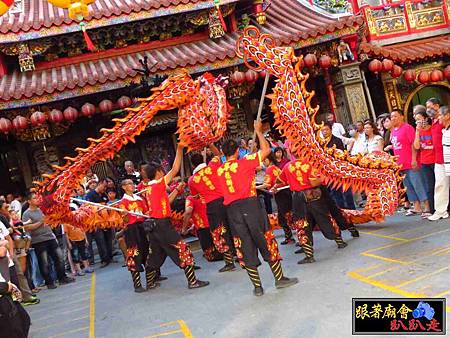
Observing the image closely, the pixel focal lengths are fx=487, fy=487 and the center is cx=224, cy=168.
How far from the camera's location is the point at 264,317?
4.20 metres

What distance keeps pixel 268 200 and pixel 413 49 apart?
573cm

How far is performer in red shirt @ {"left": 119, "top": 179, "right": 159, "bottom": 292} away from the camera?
Answer: 6172mm

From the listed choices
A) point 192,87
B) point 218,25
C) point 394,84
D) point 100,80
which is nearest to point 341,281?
point 192,87

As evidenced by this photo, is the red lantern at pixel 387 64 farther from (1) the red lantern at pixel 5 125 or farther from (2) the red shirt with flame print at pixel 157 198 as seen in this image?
(1) the red lantern at pixel 5 125

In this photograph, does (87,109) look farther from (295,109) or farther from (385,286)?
(385,286)

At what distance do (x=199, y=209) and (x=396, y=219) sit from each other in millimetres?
2880

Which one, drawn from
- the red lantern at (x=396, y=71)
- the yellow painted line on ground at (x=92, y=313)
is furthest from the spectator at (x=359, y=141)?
the yellow painted line on ground at (x=92, y=313)

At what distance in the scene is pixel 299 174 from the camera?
19.0 ft

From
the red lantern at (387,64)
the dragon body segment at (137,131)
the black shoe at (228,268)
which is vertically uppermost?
the red lantern at (387,64)

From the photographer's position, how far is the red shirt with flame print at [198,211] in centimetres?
691

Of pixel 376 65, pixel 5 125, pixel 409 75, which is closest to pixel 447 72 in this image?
pixel 409 75

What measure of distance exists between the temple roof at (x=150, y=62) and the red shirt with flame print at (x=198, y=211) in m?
3.73

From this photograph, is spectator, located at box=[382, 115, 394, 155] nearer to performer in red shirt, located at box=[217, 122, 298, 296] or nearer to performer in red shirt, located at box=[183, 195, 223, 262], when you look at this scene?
performer in red shirt, located at box=[183, 195, 223, 262]

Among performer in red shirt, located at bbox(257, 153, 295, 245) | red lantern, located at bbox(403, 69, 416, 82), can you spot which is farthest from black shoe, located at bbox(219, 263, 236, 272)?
red lantern, located at bbox(403, 69, 416, 82)
